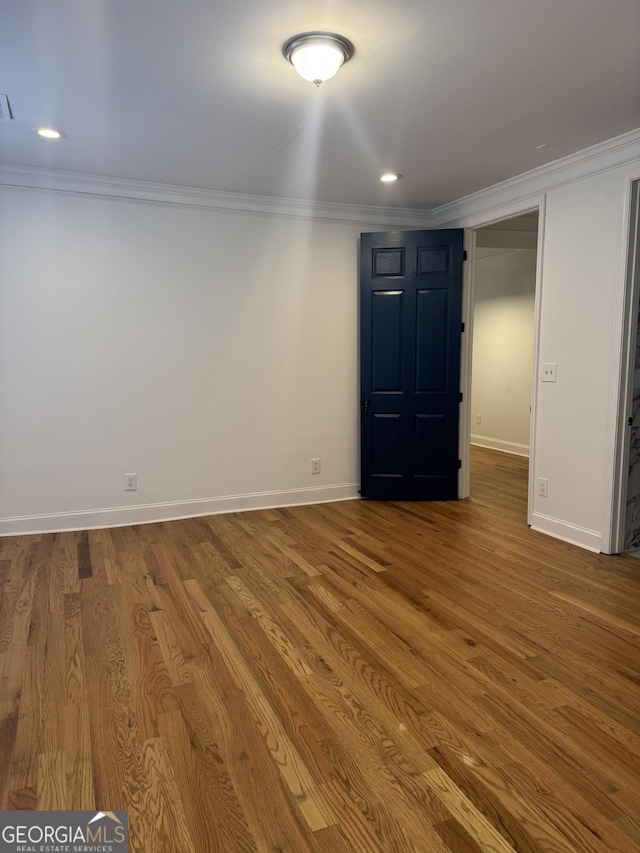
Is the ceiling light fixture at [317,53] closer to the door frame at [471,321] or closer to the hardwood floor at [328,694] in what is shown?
the door frame at [471,321]

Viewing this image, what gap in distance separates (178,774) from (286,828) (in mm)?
435

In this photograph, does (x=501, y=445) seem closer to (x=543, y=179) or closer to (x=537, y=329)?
(x=537, y=329)

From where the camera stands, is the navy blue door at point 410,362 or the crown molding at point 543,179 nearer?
the crown molding at point 543,179

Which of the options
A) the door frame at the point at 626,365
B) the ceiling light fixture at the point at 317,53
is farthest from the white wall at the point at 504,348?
the ceiling light fixture at the point at 317,53

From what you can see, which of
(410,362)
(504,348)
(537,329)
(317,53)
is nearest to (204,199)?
(410,362)

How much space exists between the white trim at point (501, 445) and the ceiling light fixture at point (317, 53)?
6005mm

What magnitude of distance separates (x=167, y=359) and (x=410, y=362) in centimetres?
212

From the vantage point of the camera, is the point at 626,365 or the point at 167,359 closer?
the point at 626,365

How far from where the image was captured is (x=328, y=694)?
2.31 meters

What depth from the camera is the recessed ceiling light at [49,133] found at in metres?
3.35

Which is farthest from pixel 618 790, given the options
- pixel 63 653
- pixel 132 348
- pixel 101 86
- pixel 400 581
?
pixel 132 348

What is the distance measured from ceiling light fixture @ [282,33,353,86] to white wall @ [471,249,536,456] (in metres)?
5.33

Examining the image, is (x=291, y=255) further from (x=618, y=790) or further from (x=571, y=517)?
(x=618, y=790)

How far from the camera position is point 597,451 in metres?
3.88
